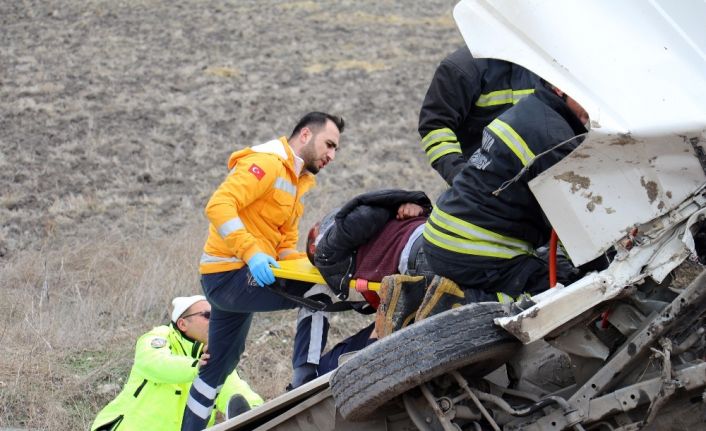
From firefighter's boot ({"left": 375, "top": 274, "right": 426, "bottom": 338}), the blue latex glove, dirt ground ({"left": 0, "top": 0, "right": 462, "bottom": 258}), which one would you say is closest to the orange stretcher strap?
the blue latex glove

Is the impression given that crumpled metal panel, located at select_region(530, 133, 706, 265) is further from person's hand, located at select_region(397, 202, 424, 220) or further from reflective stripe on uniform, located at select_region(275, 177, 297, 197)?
reflective stripe on uniform, located at select_region(275, 177, 297, 197)

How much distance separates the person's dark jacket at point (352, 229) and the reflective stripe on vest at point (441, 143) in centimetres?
67

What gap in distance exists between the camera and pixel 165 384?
5.29 meters

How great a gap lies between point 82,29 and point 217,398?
61.7ft

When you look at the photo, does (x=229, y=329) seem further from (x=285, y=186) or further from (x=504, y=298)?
(x=504, y=298)

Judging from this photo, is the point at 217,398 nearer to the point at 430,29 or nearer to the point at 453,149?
the point at 453,149

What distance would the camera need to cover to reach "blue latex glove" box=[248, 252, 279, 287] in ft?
14.6

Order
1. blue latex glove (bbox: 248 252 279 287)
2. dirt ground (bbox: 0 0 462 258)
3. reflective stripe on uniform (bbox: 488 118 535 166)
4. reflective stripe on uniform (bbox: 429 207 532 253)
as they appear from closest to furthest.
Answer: reflective stripe on uniform (bbox: 488 118 535 166) → reflective stripe on uniform (bbox: 429 207 532 253) → blue latex glove (bbox: 248 252 279 287) → dirt ground (bbox: 0 0 462 258)

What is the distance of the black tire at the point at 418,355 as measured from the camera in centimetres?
302

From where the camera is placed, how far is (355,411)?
3123 mm

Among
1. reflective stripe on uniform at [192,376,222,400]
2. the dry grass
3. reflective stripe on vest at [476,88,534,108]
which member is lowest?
the dry grass

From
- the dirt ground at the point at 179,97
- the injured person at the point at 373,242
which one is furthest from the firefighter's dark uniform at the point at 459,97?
the dirt ground at the point at 179,97

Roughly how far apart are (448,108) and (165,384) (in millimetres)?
2202

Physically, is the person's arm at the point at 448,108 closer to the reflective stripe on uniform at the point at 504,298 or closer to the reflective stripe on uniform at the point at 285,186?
the reflective stripe on uniform at the point at 285,186
